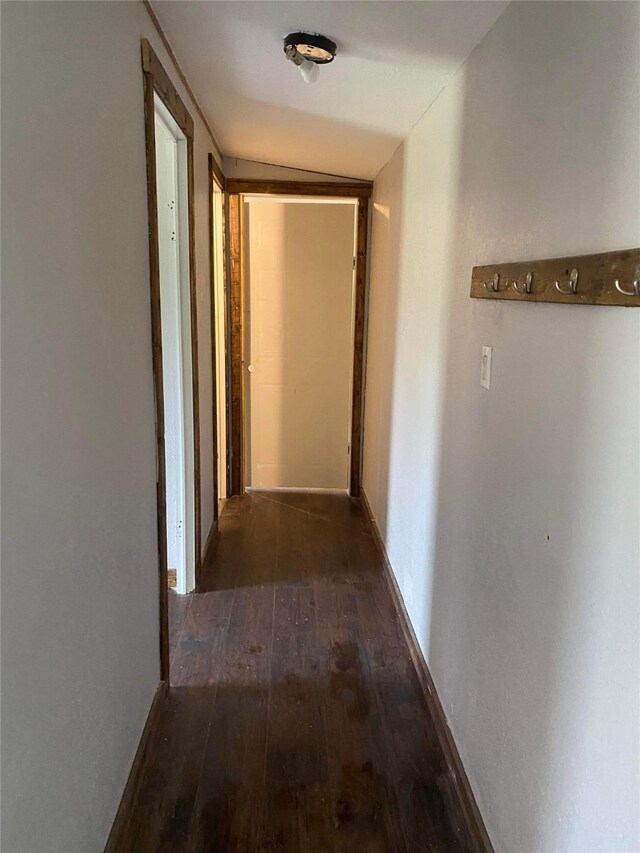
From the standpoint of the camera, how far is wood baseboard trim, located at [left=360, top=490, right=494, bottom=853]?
1520mm

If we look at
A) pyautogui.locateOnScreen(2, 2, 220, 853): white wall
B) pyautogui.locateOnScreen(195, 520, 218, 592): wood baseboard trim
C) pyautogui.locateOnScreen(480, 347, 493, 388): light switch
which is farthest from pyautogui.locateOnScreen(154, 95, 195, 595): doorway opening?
pyautogui.locateOnScreen(480, 347, 493, 388): light switch

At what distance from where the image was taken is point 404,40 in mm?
1638

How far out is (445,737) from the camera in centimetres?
185

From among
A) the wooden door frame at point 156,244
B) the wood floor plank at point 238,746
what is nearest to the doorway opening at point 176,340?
the wooden door frame at point 156,244

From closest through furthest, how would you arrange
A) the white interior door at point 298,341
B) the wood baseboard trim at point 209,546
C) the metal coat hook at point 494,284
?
the metal coat hook at point 494,284, the wood baseboard trim at point 209,546, the white interior door at point 298,341

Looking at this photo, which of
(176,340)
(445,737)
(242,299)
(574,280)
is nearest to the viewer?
(574,280)

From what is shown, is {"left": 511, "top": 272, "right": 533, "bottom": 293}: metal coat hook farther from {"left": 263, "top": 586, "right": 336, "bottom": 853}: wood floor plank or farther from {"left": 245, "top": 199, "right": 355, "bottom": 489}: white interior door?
{"left": 245, "top": 199, "right": 355, "bottom": 489}: white interior door

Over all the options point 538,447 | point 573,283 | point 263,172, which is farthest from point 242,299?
point 573,283

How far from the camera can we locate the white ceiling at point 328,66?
1512 millimetres

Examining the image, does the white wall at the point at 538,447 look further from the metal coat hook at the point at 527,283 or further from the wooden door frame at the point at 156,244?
the wooden door frame at the point at 156,244

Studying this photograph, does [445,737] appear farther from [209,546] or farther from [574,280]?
[209,546]

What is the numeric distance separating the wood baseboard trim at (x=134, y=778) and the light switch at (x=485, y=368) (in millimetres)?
1425

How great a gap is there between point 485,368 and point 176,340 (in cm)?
142

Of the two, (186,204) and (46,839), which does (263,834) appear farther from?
(186,204)
